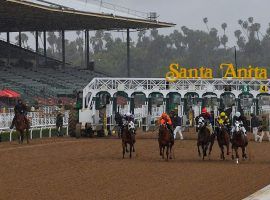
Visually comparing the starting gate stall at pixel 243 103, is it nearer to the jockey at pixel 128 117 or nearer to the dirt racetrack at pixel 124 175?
the dirt racetrack at pixel 124 175

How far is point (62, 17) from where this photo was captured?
5750 centimetres

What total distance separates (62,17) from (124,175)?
4189 centimetres

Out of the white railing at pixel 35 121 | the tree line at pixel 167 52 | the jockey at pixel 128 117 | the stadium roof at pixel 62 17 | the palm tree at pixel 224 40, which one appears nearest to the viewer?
the jockey at pixel 128 117

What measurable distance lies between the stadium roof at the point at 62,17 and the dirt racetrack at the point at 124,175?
26.5 meters

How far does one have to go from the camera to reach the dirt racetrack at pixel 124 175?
1305 centimetres

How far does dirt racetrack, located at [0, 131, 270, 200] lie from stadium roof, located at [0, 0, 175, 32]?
87.0 ft

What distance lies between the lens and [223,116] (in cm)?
2127

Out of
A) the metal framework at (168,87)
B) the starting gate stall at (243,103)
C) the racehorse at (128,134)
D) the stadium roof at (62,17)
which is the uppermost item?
the stadium roof at (62,17)

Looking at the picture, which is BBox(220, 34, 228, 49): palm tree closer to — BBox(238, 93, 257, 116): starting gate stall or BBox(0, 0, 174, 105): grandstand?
BBox(0, 0, 174, 105): grandstand

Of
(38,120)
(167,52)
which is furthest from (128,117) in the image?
(167,52)

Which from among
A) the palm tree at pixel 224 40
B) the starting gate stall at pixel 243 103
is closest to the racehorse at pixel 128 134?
the starting gate stall at pixel 243 103

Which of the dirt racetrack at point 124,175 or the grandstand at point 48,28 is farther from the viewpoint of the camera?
the grandstand at point 48,28

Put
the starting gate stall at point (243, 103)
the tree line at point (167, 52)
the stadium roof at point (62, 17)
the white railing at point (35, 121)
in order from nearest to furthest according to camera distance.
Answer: the white railing at point (35, 121), the starting gate stall at point (243, 103), the stadium roof at point (62, 17), the tree line at point (167, 52)

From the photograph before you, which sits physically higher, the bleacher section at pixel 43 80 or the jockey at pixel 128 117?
the bleacher section at pixel 43 80
